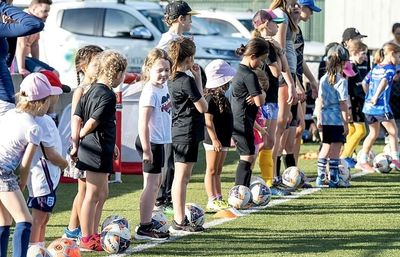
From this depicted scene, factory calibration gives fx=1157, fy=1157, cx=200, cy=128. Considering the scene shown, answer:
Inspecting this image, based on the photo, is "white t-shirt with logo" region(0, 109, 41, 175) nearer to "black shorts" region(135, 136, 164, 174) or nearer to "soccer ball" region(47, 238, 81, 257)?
"soccer ball" region(47, 238, 81, 257)

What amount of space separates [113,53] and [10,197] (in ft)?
6.09

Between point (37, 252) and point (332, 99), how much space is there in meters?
6.42

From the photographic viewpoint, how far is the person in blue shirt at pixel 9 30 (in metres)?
9.09

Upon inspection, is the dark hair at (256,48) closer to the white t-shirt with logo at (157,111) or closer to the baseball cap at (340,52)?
the white t-shirt with logo at (157,111)

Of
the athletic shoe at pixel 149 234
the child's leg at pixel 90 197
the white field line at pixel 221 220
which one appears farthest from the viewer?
the athletic shoe at pixel 149 234

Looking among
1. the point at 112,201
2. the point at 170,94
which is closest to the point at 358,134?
the point at 112,201

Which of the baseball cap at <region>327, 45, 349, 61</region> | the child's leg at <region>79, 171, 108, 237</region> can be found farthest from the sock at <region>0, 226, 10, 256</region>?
the baseball cap at <region>327, 45, 349, 61</region>

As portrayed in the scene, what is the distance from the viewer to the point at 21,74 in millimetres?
13789

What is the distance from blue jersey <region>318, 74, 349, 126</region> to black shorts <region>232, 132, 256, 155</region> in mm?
2371

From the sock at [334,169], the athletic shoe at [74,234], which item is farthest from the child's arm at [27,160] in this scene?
the sock at [334,169]

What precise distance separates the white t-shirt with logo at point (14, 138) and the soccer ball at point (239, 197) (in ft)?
12.7

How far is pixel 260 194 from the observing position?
478 inches

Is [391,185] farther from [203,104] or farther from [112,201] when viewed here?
[203,104]

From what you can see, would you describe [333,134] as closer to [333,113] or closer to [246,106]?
[333,113]
